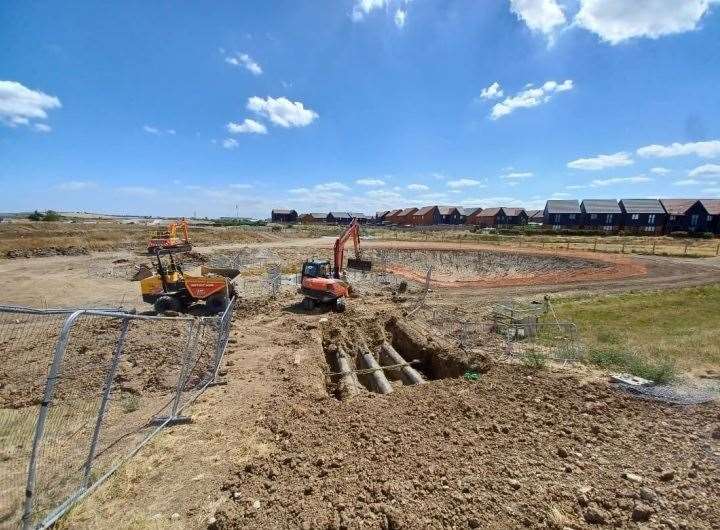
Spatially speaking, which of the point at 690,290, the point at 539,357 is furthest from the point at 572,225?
the point at 539,357

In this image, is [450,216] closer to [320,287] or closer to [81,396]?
[320,287]

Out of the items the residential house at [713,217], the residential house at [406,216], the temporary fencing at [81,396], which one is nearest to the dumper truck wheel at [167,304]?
the temporary fencing at [81,396]

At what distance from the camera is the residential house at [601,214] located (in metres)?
71.1

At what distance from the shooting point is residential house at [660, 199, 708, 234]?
210 ft

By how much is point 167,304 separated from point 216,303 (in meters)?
1.92

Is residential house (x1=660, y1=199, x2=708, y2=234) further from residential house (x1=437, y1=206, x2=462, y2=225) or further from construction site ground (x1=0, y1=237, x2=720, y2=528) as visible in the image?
construction site ground (x1=0, y1=237, x2=720, y2=528)

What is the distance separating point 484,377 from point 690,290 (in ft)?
66.3

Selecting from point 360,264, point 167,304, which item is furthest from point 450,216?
point 167,304

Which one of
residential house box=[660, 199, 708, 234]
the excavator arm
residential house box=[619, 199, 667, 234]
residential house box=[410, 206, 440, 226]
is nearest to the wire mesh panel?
the excavator arm

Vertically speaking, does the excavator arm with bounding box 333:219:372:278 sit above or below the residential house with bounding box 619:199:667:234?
below

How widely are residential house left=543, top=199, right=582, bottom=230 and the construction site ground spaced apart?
7548 centimetres

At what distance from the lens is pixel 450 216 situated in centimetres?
10612

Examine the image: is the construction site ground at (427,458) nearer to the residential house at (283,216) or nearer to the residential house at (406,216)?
the residential house at (406,216)

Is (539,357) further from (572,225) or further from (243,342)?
(572,225)
